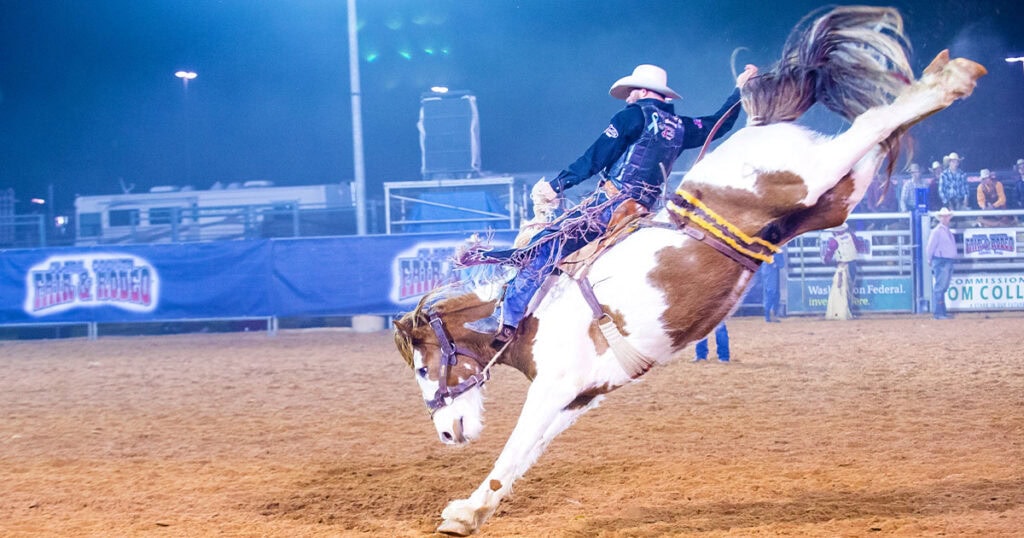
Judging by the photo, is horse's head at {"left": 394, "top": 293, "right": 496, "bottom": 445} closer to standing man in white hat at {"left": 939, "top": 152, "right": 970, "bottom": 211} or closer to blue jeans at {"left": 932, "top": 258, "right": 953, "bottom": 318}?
blue jeans at {"left": 932, "top": 258, "right": 953, "bottom": 318}

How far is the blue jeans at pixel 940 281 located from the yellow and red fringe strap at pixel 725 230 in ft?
41.6

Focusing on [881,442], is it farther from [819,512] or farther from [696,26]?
[696,26]

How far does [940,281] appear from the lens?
1512cm

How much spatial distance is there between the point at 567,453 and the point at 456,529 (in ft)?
7.11

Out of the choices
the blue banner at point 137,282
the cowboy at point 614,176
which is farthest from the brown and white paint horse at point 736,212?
the blue banner at point 137,282

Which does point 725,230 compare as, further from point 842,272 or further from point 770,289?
point 842,272

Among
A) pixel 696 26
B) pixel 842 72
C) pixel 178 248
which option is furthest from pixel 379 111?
pixel 842 72

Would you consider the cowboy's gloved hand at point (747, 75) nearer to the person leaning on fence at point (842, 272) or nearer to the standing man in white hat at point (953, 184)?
the person leaning on fence at point (842, 272)

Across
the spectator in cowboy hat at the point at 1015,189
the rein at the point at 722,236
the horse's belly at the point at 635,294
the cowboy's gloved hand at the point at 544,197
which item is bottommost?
the horse's belly at the point at 635,294

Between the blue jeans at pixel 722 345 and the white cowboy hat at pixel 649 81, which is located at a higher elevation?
the white cowboy hat at pixel 649 81

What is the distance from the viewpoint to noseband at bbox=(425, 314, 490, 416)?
174 inches

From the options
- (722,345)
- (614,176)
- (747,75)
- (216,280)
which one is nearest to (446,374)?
(614,176)

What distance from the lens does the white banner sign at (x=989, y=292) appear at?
1544 centimetres

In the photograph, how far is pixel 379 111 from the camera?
99.8 ft
